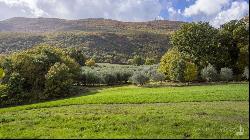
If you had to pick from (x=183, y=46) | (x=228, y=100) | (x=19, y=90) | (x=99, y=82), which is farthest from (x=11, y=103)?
(x=183, y=46)

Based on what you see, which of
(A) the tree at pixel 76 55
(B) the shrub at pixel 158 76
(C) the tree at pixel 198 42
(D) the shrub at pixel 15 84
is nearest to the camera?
(D) the shrub at pixel 15 84

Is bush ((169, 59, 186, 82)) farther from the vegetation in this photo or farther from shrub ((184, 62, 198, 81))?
the vegetation

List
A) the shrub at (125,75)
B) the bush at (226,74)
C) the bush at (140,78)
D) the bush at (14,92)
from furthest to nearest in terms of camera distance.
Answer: the shrub at (125,75) → the bush at (140,78) → the bush at (226,74) → the bush at (14,92)

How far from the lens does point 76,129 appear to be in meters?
26.0

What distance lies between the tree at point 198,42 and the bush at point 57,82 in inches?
1188

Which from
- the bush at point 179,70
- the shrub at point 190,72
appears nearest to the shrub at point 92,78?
the bush at point 179,70

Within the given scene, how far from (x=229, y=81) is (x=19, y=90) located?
4270 cm

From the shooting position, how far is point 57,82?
241ft

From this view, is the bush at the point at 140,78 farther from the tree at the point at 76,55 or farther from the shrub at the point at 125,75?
the tree at the point at 76,55

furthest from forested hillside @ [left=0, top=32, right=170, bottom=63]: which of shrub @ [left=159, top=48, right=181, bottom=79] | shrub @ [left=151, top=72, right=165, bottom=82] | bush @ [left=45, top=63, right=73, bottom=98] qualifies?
bush @ [left=45, top=63, right=73, bottom=98]

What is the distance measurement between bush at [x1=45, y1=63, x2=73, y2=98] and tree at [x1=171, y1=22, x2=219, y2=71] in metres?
30.2

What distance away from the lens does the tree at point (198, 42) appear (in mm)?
89500

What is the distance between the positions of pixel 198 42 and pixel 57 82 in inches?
1371

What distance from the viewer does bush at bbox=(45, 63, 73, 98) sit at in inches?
2849
